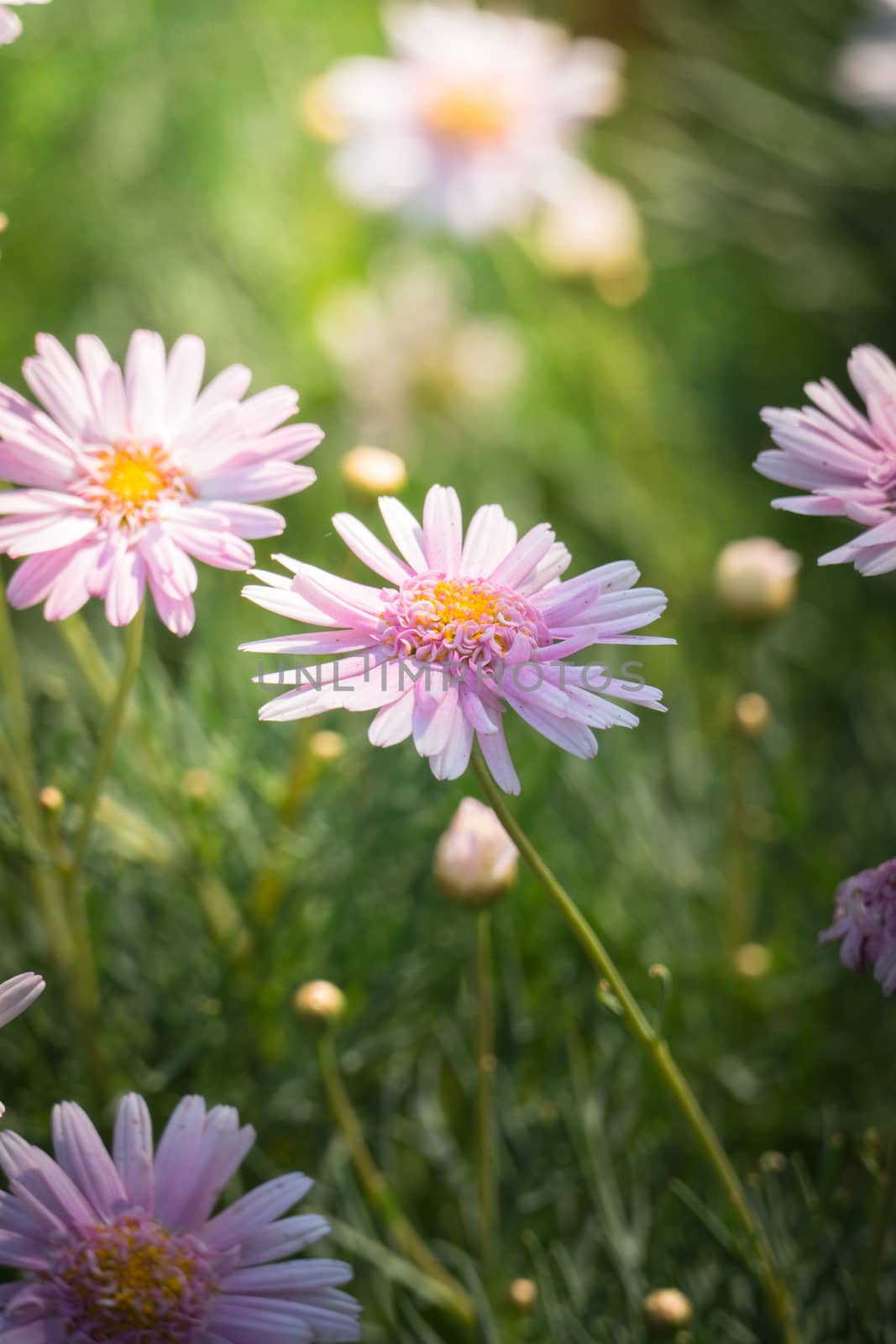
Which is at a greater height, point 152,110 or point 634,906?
point 152,110

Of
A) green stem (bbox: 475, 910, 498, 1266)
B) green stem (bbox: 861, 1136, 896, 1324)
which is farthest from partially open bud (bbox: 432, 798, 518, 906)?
green stem (bbox: 861, 1136, 896, 1324)

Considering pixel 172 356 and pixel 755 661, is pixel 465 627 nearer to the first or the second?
pixel 172 356

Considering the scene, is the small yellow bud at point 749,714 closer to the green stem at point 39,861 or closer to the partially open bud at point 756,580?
the partially open bud at point 756,580

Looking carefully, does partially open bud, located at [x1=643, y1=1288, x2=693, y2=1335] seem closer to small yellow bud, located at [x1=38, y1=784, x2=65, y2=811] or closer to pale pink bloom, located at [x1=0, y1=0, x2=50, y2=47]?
small yellow bud, located at [x1=38, y1=784, x2=65, y2=811]

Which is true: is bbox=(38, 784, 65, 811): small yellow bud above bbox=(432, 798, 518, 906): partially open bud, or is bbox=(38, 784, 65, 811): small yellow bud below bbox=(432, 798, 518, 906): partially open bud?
above

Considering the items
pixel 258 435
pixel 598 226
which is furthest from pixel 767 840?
pixel 598 226
